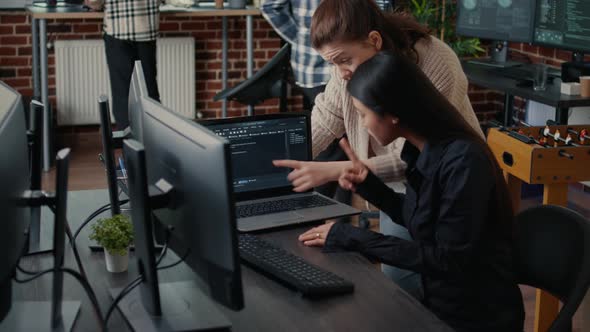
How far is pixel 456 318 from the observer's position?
2230 mm

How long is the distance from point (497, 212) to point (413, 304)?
34 cm

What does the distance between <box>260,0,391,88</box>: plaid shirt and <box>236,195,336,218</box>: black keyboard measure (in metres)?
2.14

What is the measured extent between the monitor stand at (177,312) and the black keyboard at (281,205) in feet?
1.87

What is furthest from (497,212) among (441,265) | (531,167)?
(531,167)

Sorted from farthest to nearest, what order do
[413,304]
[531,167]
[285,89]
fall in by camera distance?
[285,89] < [531,167] < [413,304]

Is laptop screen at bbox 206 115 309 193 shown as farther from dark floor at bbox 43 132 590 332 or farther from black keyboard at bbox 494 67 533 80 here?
black keyboard at bbox 494 67 533 80

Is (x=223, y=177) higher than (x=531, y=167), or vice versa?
(x=223, y=177)

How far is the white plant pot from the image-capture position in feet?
7.13

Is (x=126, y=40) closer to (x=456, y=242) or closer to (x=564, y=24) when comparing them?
(x=564, y=24)

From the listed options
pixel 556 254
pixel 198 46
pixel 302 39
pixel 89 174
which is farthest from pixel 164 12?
pixel 556 254

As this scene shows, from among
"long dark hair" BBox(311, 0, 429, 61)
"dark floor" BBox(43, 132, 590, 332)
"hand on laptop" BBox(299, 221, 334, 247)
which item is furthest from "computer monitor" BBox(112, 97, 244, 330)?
"dark floor" BBox(43, 132, 590, 332)

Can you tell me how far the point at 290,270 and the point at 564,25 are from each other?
3.10 metres

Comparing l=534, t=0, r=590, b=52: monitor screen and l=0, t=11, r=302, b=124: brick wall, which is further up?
l=534, t=0, r=590, b=52: monitor screen

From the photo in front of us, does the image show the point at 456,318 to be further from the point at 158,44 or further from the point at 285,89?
the point at 158,44
